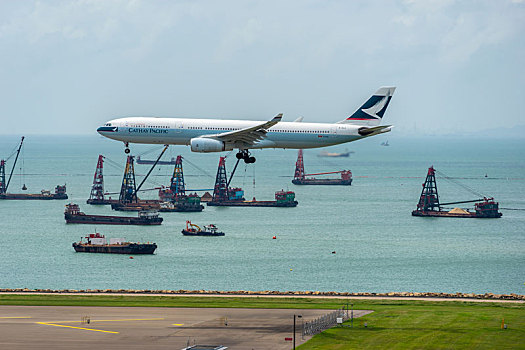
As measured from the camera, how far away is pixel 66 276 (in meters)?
150

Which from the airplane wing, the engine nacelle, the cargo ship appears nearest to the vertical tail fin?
the airplane wing

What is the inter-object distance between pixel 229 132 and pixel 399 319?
29.1 meters

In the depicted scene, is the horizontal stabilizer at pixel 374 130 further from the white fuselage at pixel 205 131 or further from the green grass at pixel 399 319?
the green grass at pixel 399 319

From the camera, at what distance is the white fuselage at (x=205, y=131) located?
3706 inches

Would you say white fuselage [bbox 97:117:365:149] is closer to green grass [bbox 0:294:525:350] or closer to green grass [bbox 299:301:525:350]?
green grass [bbox 0:294:525:350]

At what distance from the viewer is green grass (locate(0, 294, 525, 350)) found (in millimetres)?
72562

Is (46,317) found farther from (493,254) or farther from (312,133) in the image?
(493,254)

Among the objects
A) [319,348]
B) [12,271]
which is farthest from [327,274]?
[319,348]

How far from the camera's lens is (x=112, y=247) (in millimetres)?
184125

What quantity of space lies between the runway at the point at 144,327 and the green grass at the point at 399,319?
353 cm

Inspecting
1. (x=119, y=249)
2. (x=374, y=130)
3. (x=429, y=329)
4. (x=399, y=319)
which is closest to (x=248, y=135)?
(x=374, y=130)

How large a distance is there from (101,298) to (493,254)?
354ft

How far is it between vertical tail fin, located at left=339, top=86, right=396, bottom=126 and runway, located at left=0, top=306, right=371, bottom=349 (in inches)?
1067

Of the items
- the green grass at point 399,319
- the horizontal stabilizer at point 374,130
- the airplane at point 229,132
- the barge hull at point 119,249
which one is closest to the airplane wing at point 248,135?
the airplane at point 229,132
